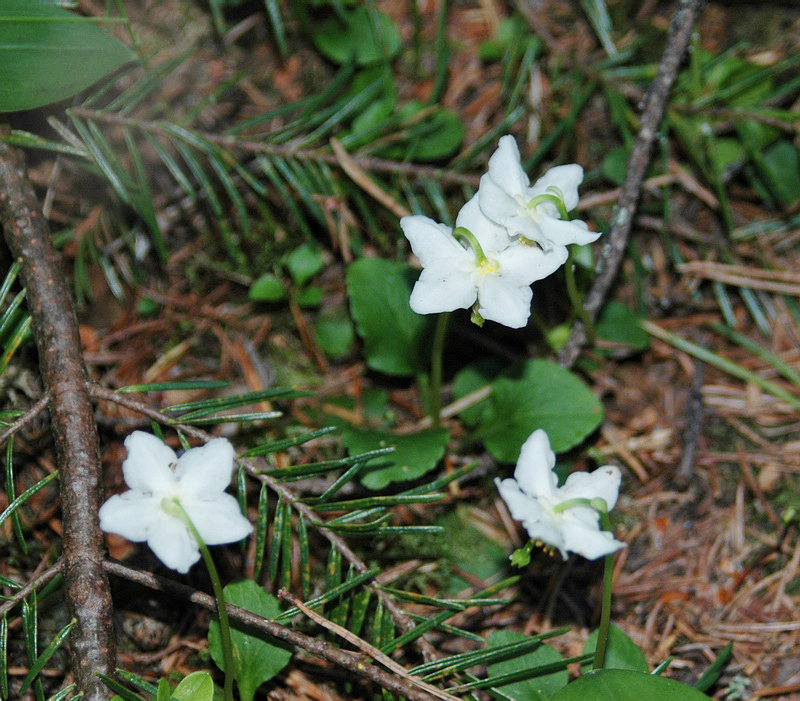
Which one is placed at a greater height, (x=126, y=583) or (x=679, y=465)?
(x=126, y=583)

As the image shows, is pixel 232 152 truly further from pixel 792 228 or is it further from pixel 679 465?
pixel 792 228

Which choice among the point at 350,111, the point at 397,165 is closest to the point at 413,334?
the point at 397,165

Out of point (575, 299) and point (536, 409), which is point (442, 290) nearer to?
point (575, 299)

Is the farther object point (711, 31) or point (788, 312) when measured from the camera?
point (711, 31)

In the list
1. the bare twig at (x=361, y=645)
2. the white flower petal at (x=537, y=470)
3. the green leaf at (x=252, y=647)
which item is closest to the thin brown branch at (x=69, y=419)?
the green leaf at (x=252, y=647)

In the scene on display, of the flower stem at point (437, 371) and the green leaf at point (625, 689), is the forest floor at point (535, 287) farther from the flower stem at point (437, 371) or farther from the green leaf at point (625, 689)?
the green leaf at point (625, 689)

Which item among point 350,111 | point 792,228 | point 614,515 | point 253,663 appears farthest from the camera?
point 792,228

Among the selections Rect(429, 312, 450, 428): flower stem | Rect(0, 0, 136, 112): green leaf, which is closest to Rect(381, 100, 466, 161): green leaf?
Rect(429, 312, 450, 428): flower stem
